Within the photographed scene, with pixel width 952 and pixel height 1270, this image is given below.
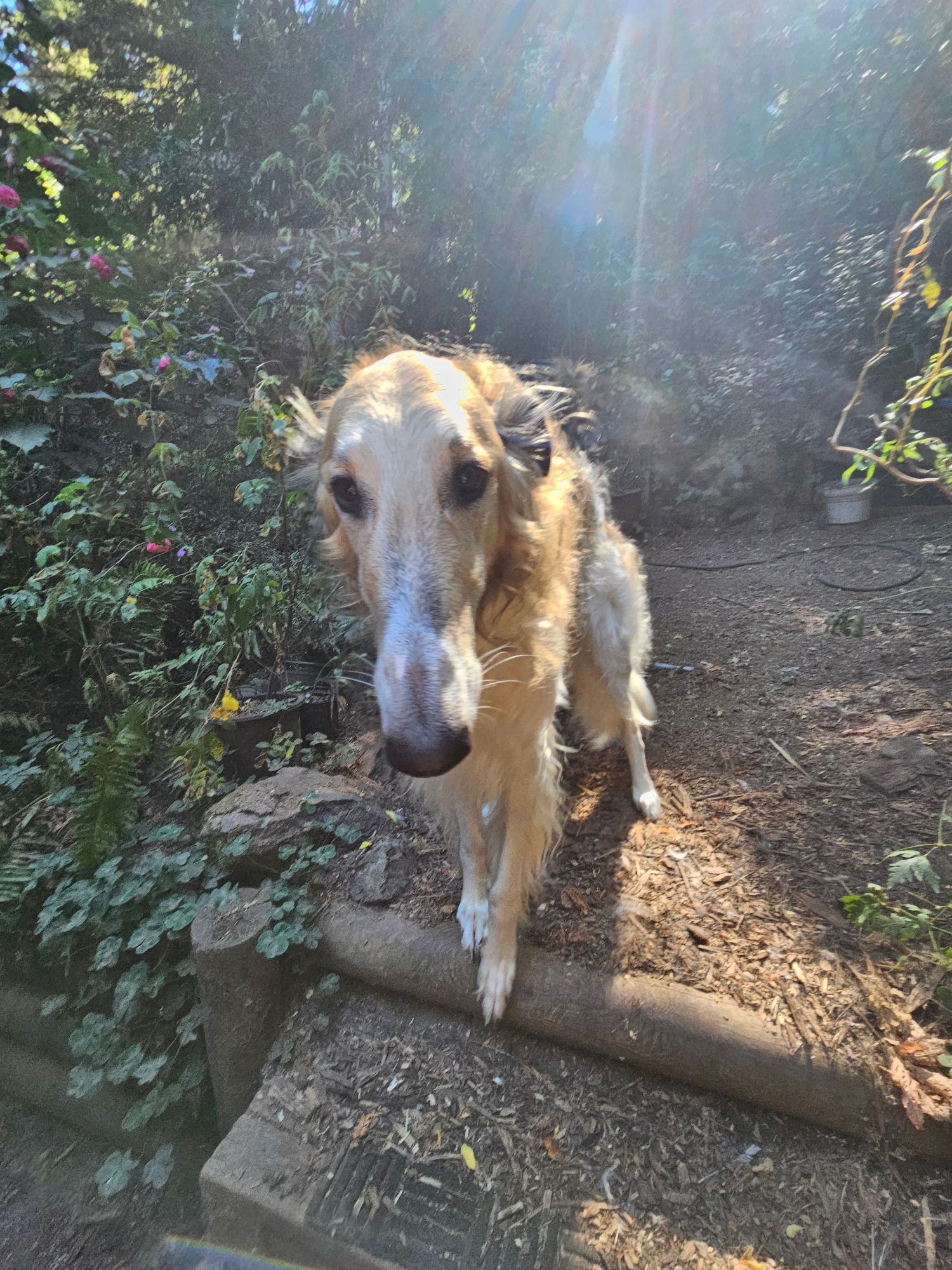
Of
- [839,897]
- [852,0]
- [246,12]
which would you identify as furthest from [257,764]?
[852,0]

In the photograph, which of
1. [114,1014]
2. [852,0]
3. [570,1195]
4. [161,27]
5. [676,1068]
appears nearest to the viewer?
[570,1195]

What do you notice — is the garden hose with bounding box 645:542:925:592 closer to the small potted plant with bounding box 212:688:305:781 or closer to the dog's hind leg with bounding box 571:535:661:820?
the dog's hind leg with bounding box 571:535:661:820

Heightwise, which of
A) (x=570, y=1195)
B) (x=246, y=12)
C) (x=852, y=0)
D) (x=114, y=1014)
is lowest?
(x=570, y=1195)

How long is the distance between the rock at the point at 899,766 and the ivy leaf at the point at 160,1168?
10.2 ft

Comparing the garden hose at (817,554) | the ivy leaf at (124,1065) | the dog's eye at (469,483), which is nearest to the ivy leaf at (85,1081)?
the ivy leaf at (124,1065)

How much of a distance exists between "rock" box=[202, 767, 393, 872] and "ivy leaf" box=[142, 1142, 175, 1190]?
98 cm

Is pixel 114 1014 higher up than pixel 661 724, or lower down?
lower down

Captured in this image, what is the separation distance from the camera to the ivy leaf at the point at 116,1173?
229cm

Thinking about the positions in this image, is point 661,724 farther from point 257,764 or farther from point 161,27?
point 161,27

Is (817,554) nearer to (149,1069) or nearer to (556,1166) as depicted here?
(556,1166)

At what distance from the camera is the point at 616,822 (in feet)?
10.2

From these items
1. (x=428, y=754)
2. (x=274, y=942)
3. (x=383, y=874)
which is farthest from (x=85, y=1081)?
(x=428, y=754)

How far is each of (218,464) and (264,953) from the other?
14.9ft

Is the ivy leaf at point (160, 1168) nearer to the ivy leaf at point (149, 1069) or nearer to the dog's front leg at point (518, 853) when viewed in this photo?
the ivy leaf at point (149, 1069)
